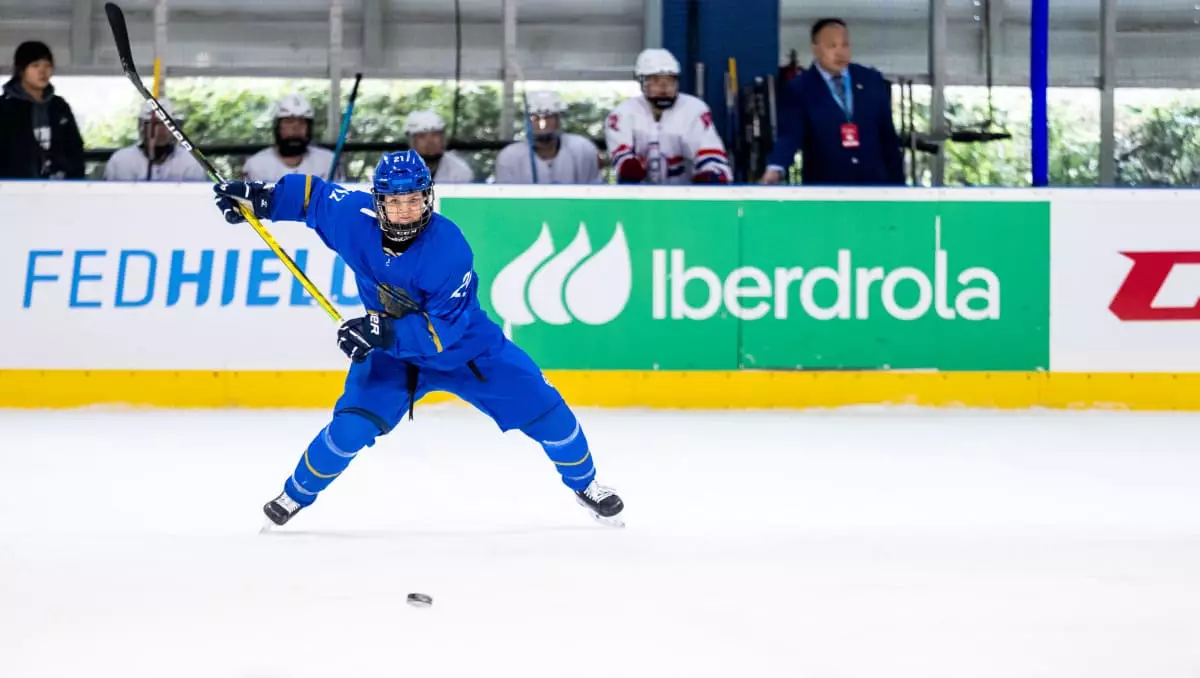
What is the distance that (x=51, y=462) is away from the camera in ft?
18.2

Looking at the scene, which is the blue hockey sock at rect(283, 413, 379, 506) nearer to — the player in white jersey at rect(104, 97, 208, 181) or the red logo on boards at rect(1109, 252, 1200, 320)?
the player in white jersey at rect(104, 97, 208, 181)

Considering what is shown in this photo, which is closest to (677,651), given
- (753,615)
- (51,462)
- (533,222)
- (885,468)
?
(753,615)

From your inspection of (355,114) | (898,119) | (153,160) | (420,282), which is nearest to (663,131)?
(898,119)

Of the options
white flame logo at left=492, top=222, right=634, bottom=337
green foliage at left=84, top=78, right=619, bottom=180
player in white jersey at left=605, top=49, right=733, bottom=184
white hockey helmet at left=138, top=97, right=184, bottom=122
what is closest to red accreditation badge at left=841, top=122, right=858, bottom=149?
player in white jersey at left=605, top=49, right=733, bottom=184

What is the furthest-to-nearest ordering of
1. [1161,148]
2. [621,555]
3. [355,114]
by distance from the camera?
[1161,148]
[355,114]
[621,555]

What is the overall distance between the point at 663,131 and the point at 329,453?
368 cm

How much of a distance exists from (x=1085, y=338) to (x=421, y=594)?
4.75 meters

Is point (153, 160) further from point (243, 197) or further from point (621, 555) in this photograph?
point (621, 555)

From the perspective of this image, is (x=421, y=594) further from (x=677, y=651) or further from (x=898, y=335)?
(x=898, y=335)

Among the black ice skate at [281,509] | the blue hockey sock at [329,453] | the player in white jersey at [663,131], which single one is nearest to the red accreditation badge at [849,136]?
the player in white jersey at [663,131]

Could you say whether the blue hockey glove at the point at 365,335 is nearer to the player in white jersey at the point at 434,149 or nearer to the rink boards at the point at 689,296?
the rink boards at the point at 689,296

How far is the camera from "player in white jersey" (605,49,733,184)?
7566 mm

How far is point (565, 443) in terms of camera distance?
440cm

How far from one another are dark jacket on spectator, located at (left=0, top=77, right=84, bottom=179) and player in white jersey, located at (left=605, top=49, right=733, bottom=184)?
255cm
